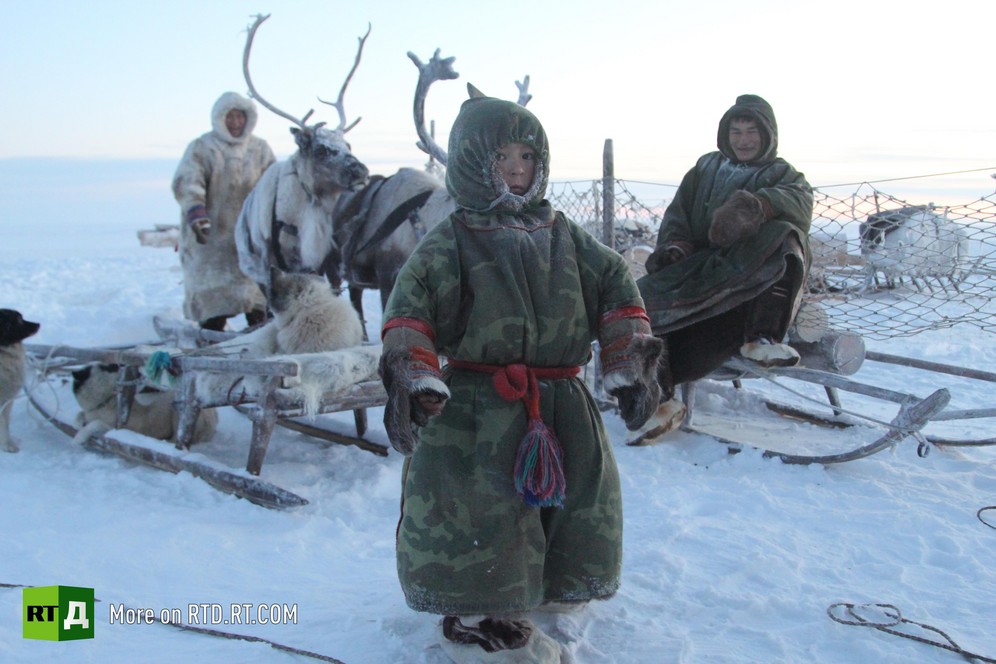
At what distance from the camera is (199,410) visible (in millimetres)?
4078

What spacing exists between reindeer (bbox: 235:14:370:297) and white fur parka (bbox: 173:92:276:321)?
0.63 m

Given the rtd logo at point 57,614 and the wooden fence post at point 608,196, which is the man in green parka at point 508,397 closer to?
the rtd logo at point 57,614

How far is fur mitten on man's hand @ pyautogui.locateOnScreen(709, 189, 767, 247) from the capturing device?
12.1ft

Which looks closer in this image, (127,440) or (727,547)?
(727,547)

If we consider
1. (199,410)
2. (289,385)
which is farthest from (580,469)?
(199,410)

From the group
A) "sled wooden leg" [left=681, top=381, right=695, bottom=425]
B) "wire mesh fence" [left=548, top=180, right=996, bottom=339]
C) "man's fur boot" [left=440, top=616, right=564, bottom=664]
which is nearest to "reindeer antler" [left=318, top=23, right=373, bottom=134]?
"wire mesh fence" [left=548, top=180, right=996, bottom=339]

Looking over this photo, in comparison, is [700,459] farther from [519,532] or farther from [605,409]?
[519,532]

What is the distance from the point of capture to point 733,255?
380 cm

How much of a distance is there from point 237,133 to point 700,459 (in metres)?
4.25

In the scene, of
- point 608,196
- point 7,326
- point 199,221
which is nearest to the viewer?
point 7,326

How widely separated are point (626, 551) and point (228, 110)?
15.3 feet

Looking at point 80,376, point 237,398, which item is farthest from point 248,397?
point 80,376

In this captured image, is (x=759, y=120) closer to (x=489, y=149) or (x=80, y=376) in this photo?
(x=489, y=149)

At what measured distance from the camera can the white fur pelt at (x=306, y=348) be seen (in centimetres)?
372
